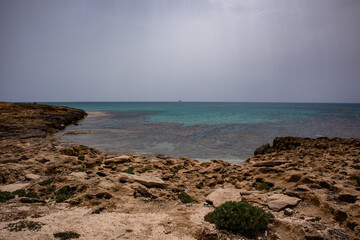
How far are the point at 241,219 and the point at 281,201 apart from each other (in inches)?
98.1

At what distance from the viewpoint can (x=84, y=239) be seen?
5.33 meters

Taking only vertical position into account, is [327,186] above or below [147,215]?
above

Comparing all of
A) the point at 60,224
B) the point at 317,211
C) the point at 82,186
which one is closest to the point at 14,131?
the point at 82,186

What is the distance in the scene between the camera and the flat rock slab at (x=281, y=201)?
7.21 metres

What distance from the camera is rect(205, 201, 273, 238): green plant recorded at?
5.80 metres

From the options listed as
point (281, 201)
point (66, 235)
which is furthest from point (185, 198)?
point (66, 235)

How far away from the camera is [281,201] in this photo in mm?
7434

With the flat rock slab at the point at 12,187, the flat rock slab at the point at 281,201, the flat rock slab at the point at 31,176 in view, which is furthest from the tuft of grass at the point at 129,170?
the flat rock slab at the point at 281,201

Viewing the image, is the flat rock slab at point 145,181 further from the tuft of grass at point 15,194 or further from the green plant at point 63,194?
the tuft of grass at point 15,194

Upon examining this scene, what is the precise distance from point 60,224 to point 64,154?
11.2 m

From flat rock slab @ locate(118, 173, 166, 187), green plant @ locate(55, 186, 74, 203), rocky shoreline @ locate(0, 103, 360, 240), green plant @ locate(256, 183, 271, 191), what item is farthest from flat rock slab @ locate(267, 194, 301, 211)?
green plant @ locate(55, 186, 74, 203)

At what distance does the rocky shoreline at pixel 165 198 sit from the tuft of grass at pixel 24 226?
0.11 metres

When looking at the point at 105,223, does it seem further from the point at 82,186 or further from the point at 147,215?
the point at 82,186

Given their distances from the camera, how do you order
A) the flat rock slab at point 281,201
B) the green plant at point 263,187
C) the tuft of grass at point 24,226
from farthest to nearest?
the green plant at point 263,187 < the flat rock slab at point 281,201 < the tuft of grass at point 24,226
